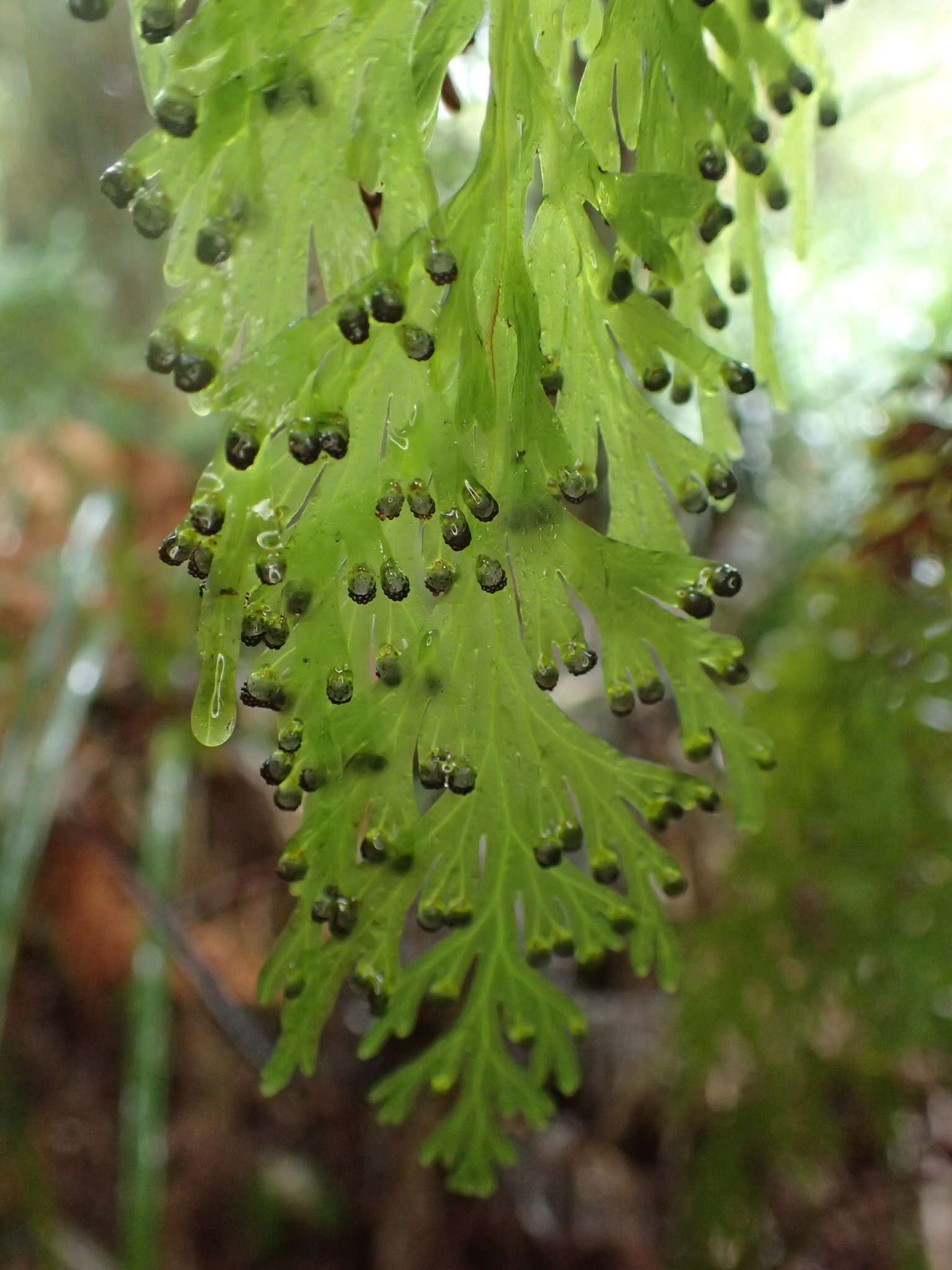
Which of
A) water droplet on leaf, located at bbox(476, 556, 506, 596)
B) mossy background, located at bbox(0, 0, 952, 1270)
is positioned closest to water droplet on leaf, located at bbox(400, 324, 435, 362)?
water droplet on leaf, located at bbox(476, 556, 506, 596)

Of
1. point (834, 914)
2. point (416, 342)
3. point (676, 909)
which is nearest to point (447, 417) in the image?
point (416, 342)

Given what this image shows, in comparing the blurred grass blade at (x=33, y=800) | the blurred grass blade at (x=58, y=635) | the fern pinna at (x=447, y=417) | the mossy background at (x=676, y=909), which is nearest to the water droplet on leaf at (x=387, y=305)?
the fern pinna at (x=447, y=417)

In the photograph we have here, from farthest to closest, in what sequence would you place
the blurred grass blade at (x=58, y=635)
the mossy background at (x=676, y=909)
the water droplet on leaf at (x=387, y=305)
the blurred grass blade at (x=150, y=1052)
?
the blurred grass blade at (x=58, y=635) → the mossy background at (x=676, y=909) → the blurred grass blade at (x=150, y=1052) → the water droplet on leaf at (x=387, y=305)

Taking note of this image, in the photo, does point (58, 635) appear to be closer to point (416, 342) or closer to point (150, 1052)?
point (150, 1052)

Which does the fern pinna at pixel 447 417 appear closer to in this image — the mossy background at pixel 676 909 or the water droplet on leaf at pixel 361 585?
the water droplet on leaf at pixel 361 585

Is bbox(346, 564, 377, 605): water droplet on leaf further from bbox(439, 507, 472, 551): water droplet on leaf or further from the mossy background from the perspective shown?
the mossy background

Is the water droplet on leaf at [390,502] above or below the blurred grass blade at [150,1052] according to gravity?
above
